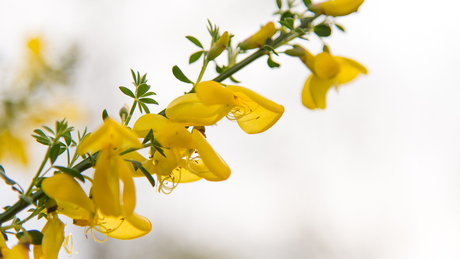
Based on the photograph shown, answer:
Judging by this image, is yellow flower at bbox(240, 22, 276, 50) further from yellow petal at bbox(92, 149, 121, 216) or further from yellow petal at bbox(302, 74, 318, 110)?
yellow petal at bbox(92, 149, 121, 216)

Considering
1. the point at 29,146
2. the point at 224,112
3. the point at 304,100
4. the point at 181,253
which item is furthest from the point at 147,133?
the point at 181,253

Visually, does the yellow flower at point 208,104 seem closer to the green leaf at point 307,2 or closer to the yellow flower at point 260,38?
the yellow flower at point 260,38

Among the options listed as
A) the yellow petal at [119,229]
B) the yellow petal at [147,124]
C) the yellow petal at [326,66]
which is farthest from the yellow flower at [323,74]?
the yellow petal at [119,229]

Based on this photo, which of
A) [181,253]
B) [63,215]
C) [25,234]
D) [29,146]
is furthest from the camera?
[181,253]

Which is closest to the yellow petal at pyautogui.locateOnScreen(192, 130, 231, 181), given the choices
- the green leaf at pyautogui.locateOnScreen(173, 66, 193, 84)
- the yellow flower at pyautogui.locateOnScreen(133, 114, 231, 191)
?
the yellow flower at pyautogui.locateOnScreen(133, 114, 231, 191)

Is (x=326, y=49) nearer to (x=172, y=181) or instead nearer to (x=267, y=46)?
(x=267, y=46)

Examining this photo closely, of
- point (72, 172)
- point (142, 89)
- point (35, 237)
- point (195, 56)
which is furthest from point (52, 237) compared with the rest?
point (195, 56)

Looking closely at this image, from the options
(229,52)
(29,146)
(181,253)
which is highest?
(29,146)
